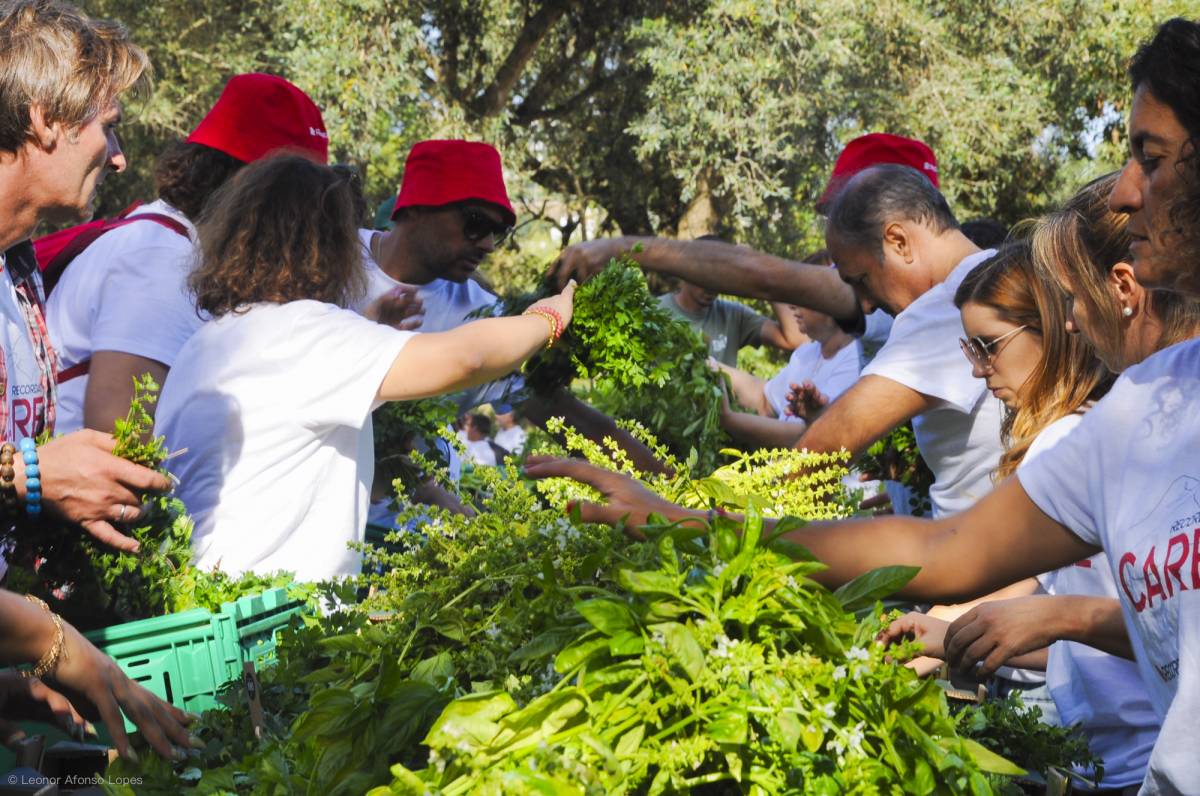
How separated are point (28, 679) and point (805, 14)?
1438 cm

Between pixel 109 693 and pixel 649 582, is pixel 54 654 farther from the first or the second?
pixel 649 582

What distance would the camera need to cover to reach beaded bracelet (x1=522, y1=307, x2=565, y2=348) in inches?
133

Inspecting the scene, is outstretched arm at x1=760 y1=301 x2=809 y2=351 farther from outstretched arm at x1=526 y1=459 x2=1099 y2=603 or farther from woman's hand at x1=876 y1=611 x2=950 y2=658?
outstretched arm at x1=526 y1=459 x2=1099 y2=603

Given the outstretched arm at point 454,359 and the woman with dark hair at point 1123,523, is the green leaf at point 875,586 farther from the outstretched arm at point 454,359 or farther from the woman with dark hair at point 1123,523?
the outstretched arm at point 454,359

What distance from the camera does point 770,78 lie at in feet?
48.5

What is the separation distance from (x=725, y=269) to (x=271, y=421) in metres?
1.74

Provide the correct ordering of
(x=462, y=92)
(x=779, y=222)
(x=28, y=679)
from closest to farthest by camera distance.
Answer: (x=28, y=679), (x=462, y=92), (x=779, y=222)

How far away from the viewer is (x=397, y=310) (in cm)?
388

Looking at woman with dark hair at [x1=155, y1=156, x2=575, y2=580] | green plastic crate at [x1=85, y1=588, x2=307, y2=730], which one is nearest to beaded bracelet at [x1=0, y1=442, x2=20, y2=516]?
green plastic crate at [x1=85, y1=588, x2=307, y2=730]

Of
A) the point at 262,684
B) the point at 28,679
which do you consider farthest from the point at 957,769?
the point at 28,679

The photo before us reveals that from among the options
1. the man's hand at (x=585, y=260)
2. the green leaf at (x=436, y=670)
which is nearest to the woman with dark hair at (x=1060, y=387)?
the green leaf at (x=436, y=670)

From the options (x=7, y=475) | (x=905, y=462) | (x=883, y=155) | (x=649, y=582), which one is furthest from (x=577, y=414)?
(x=649, y=582)

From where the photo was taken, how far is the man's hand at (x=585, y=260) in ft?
12.3

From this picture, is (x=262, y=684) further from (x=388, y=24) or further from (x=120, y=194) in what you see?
(x=120, y=194)
